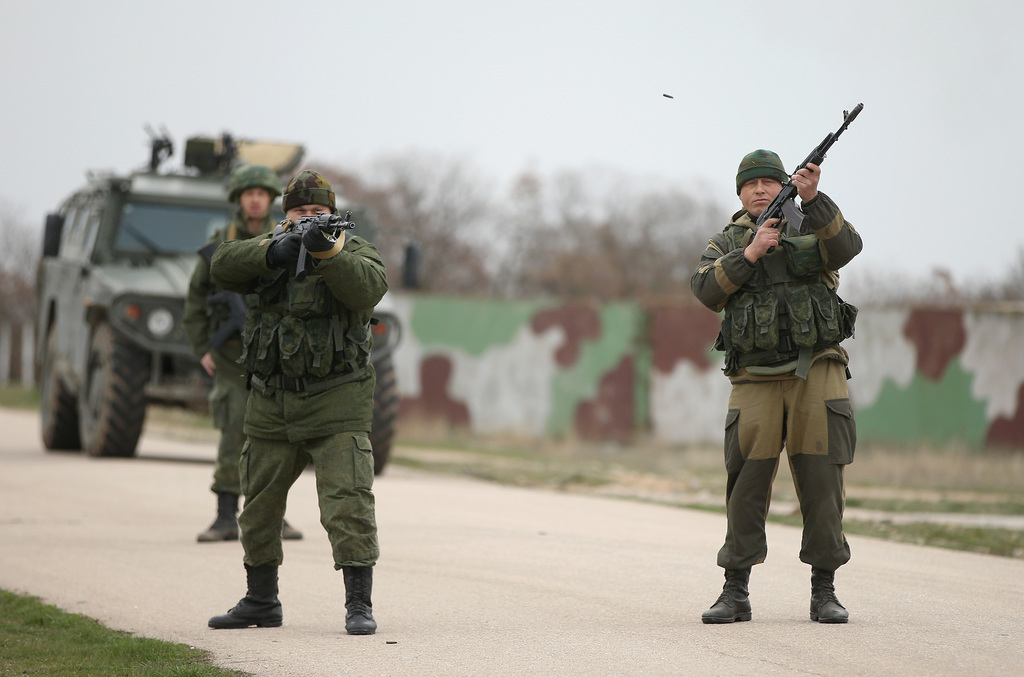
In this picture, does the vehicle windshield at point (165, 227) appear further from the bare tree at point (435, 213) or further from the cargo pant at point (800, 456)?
the bare tree at point (435, 213)

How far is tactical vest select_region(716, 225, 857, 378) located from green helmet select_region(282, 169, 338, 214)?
168 cm

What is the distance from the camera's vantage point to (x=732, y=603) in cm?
515

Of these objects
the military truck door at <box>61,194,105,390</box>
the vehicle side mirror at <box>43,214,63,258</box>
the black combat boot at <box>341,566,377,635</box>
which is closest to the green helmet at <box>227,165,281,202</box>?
the black combat boot at <box>341,566,377,635</box>

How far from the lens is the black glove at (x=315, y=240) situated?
4887 millimetres

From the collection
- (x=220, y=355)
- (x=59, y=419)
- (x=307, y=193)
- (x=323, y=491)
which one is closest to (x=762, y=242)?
(x=307, y=193)

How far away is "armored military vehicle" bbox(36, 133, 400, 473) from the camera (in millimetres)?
12094

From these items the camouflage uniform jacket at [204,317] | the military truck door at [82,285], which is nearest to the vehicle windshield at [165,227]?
the military truck door at [82,285]

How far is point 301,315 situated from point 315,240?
0.40 metres

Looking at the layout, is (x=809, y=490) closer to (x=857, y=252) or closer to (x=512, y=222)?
(x=857, y=252)

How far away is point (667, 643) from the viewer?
476 centimetres

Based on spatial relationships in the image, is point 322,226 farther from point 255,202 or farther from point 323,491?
point 255,202

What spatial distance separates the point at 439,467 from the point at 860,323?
280 inches

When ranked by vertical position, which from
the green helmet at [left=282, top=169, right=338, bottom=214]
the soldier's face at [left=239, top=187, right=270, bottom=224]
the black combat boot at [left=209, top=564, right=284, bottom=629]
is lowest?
the black combat boot at [left=209, top=564, right=284, bottom=629]

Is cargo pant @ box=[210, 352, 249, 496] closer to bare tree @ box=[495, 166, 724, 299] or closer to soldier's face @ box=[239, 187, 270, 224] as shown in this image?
soldier's face @ box=[239, 187, 270, 224]
